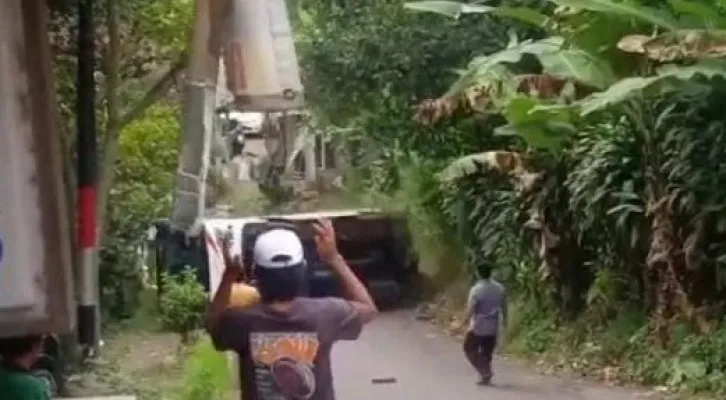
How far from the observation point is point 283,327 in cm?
373

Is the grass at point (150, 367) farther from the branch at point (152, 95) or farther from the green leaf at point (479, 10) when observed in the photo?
the green leaf at point (479, 10)

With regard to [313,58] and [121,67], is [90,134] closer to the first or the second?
[121,67]

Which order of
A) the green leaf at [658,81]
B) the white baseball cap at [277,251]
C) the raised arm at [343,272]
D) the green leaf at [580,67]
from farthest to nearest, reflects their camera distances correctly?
the green leaf at [580,67]
the green leaf at [658,81]
the raised arm at [343,272]
the white baseball cap at [277,251]

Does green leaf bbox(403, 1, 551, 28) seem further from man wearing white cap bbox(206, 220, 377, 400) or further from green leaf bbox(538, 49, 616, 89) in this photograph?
man wearing white cap bbox(206, 220, 377, 400)

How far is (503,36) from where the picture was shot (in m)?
16.1

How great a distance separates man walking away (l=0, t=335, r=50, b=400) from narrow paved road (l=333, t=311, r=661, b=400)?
23.9ft

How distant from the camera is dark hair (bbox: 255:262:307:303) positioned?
3691mm

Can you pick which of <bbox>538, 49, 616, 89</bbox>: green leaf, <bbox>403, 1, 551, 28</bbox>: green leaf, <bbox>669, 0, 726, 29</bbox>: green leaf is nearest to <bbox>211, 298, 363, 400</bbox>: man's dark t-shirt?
<bbox>669, 0, 726, 29</bbox>: green leaf

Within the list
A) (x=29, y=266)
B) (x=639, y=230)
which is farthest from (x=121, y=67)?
(x=29, y=266)

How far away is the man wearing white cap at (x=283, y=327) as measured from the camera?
3721mm

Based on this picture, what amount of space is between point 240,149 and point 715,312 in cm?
1569

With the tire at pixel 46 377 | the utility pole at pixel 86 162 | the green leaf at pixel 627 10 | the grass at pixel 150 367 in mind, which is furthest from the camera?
the green leaf at pixel 627 10

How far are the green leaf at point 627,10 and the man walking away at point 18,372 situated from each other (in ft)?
24.2

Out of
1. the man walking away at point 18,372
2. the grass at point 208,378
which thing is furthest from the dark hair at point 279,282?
the grass at point 208,378
